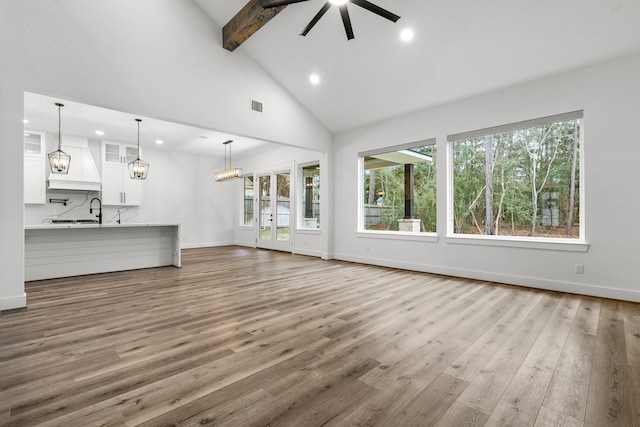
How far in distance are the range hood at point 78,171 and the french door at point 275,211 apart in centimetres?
415

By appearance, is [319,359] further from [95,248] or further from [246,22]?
[95,248]

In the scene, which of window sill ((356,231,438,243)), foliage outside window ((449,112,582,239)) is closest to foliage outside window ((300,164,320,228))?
window sill ((356,231,438,243))

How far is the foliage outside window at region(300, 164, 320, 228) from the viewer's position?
7668mm

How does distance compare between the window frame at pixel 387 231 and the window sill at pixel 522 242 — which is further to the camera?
the window frame at pixel 387 231

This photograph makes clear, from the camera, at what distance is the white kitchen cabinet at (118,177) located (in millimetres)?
7625

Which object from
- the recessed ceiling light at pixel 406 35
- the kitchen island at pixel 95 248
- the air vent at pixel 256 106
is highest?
the recessed ceiling light at pixel 406 35

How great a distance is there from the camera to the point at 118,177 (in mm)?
7816

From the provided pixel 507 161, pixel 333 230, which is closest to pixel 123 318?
pixel 333 230

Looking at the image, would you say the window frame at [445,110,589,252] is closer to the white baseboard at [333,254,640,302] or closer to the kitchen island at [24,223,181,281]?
the white baseboard at [333,254,640,302]

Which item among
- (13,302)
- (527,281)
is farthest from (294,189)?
(13,302)

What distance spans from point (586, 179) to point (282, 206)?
663cm

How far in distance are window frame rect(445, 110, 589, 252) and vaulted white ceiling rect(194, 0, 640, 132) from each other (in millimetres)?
618

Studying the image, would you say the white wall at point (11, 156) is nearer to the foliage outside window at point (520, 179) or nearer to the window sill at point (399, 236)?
the window sill at point (399, 236)

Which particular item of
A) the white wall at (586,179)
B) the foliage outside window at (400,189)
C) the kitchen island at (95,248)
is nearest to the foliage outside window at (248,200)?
the kitchen island at (95,248)
